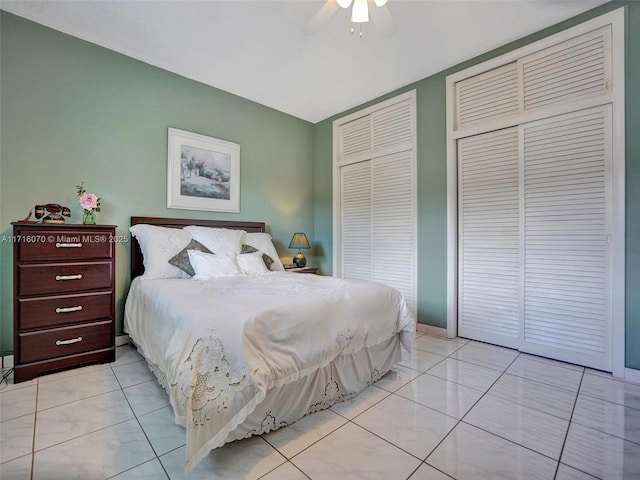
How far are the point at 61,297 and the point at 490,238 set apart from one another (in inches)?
150

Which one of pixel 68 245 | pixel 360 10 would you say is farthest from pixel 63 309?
pixel 360 10

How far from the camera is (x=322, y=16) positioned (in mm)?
1936

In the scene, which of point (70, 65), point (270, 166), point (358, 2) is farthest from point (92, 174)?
point (358, 2)

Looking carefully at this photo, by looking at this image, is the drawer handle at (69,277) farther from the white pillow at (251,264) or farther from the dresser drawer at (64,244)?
the white pillow at (251,264)

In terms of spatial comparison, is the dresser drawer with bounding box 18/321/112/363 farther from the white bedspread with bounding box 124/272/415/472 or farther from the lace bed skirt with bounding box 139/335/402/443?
the lace bed skirt with bounding box 139/335/402/443

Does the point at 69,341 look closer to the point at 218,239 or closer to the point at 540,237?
the point at 218,239

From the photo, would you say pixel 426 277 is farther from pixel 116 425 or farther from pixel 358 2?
pixel 116 425

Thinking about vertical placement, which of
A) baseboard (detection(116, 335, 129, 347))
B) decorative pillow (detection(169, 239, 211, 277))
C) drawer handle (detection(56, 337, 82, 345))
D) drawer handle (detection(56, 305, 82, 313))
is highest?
decorative pillow (detection(169, 239, 211, 277))

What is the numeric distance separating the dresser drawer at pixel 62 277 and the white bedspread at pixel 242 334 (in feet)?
1.33

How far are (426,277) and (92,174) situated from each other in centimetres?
357

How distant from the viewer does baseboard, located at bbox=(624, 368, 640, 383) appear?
2.14m

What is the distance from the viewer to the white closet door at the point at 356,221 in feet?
13.0

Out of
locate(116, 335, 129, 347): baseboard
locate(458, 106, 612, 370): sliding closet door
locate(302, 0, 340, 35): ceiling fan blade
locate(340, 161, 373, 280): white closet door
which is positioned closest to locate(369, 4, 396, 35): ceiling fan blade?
locate(302, 0, 340, 35): ceiling fan blade

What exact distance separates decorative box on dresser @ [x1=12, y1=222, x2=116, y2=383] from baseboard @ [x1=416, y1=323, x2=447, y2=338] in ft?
10.1
